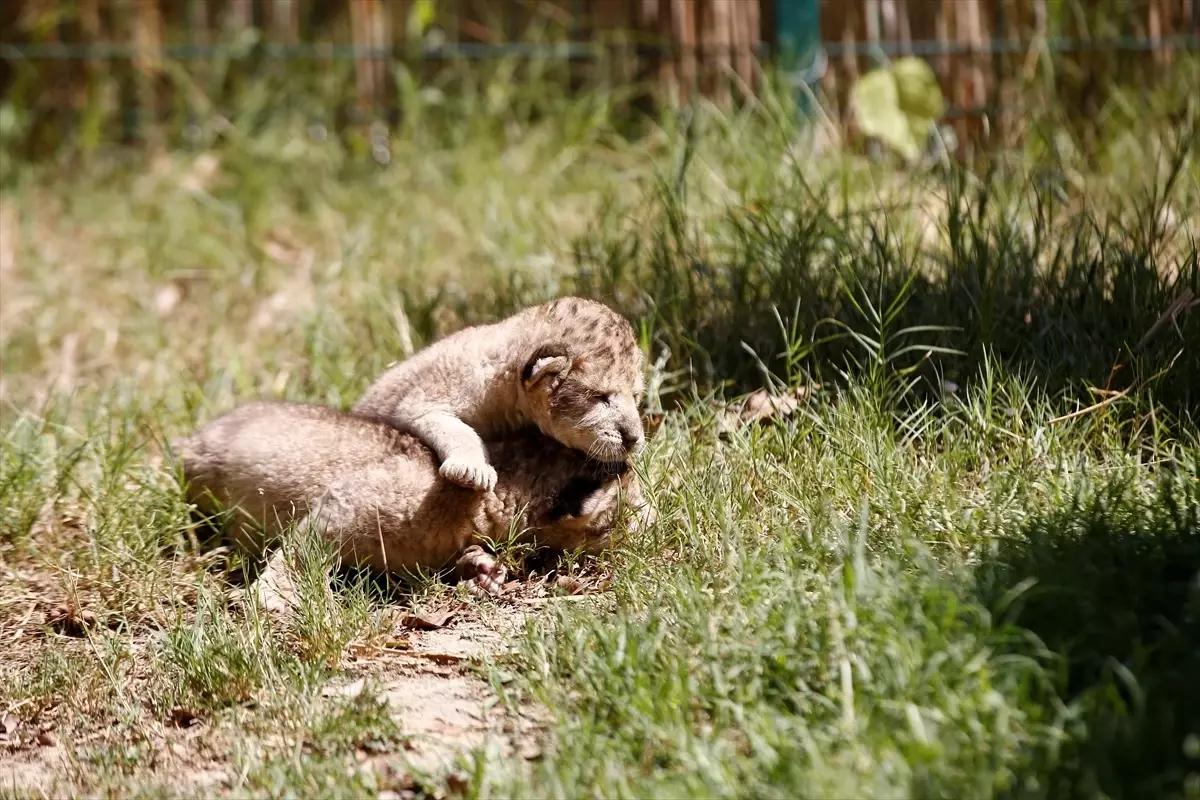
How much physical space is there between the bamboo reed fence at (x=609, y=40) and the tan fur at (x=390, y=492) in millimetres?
3746

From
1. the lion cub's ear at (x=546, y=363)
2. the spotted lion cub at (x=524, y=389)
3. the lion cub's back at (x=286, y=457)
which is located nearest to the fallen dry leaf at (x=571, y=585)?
the spotted lion cub at (x=524, y=389)

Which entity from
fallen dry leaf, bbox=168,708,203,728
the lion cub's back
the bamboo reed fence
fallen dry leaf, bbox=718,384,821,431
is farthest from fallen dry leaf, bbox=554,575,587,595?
the bamboo reed fence

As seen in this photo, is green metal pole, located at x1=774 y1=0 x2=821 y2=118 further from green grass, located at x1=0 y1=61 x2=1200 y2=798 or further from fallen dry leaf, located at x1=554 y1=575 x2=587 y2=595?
fallen dry leaf, located at x1=554 y1=575 x2=587 y2=595

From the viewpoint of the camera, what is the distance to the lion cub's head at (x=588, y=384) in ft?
14.4

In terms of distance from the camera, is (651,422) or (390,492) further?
(651,422)

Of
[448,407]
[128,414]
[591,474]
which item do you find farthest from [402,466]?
[128,414]

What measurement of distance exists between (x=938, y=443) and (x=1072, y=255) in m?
1.13

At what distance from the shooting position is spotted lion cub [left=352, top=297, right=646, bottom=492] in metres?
4.39

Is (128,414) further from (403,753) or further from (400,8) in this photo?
(400,8)

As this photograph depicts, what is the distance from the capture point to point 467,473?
14.0 ft

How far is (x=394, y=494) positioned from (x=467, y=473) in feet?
0.84

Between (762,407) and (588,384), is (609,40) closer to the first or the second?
(762,407)

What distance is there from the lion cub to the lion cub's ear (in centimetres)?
30

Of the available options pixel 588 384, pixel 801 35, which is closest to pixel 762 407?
pixel 588 384
